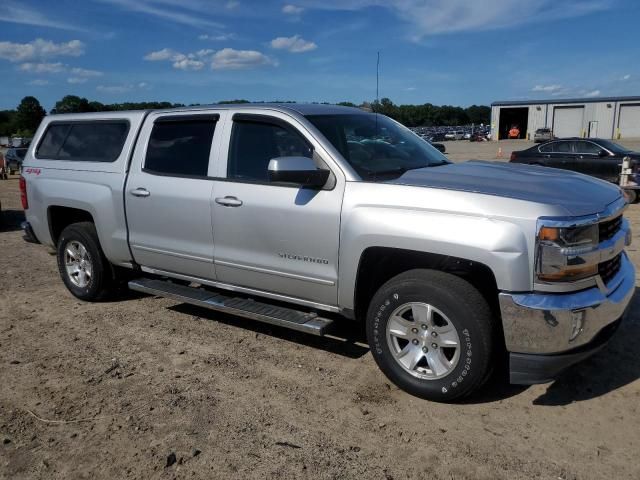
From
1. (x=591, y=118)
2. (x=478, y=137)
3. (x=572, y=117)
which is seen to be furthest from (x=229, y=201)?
(x=572, y=117)

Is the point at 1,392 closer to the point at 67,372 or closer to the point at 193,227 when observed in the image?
the point at 67,372

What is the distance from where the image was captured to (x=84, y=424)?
3.49 metres

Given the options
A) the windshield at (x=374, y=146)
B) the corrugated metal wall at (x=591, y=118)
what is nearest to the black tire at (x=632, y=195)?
the windshield at (x=374, y=146)

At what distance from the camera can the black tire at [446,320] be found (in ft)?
11.0

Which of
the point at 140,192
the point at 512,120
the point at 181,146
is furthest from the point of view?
the point at 512,120

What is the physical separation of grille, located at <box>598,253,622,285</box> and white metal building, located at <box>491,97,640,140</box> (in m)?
61.1

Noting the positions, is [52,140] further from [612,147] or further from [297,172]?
[612,147]

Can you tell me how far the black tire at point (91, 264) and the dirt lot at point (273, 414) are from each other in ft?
2.54

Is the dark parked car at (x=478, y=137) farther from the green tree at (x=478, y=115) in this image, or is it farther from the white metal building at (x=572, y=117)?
the green tree at (x=478, y=115)

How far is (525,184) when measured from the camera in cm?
360

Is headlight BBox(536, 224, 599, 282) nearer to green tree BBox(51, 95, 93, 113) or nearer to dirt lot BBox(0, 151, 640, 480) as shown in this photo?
dirt lot BBox(0, 151, 640, 480)

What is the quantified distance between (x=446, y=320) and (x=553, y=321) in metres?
0.64

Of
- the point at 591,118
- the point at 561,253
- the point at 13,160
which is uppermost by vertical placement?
the point at 591,118

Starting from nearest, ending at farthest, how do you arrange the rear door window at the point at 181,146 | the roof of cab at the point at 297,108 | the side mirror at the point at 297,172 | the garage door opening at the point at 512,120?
A: 1. the side mirror at the point at 297,172
2. the roof of cab at the point at 297,108
3. the rear door window at the point at 181,146
4. the garage door opening at the point at 512,120
